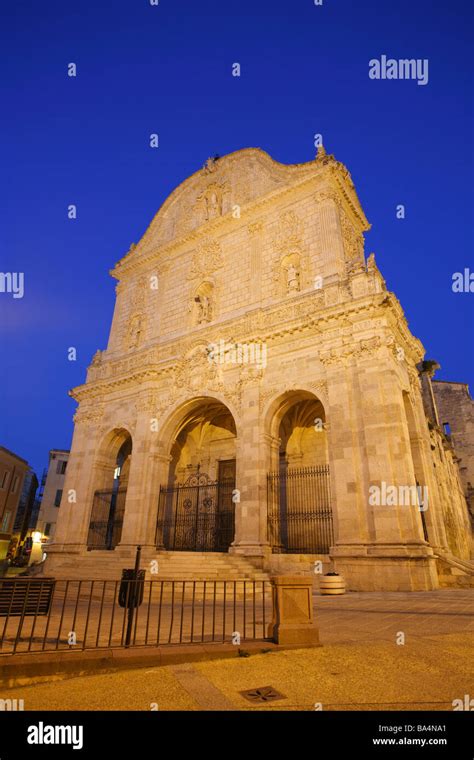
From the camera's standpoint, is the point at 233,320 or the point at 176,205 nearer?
the point at 233,320

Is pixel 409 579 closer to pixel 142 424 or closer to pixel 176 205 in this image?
pixel 142 424

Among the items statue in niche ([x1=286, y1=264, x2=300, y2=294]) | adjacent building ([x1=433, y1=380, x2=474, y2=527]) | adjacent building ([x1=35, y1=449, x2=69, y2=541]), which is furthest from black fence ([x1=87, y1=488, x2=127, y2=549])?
adjacent building ([x1=433, y1=380, x2=474, y2=527])

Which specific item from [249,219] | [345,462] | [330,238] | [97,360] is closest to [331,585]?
[345,462]

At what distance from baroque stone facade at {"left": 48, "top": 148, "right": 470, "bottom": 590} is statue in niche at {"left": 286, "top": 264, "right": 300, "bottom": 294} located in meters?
0.09

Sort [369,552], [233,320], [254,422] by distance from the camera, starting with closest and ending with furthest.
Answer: [369,552] < [254,422] < [233,320]

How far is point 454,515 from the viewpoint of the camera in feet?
75.5

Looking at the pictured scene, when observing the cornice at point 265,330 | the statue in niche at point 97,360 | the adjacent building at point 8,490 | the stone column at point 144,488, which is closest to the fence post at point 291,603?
the cornice at point 265,330

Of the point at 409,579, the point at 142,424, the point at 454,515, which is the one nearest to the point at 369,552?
the point at 409,579

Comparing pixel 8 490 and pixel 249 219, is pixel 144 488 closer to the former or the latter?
pixel 249 219

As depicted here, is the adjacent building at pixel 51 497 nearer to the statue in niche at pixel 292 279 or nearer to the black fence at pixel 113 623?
the statue in niche at pixel 292 279

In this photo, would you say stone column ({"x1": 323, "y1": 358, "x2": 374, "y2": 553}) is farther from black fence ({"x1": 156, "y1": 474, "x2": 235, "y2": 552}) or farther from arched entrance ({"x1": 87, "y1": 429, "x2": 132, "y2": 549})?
arched entrance ({"x1": 87, "y1": 429, "x2": 132, "y2": 549})

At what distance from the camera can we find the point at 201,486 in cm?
1789

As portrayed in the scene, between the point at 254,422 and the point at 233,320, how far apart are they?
16.9ft

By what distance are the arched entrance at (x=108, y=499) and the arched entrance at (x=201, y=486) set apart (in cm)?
312
